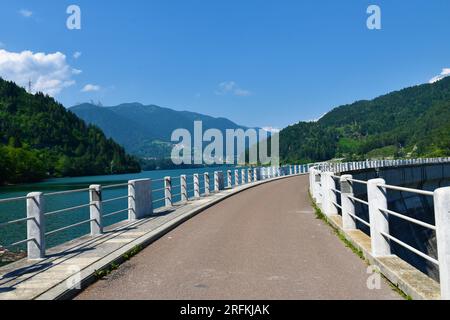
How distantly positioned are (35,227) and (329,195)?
8.51m

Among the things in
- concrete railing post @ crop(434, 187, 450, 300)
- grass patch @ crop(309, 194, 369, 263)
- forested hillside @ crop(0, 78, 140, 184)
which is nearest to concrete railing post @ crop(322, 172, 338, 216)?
grass patch @ crop(309, 194, 369, 263)

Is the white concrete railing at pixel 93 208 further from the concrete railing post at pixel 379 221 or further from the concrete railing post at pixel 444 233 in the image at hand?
the concrete railing post at pixel 444 233

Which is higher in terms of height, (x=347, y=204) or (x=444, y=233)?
(x=444, y=233)

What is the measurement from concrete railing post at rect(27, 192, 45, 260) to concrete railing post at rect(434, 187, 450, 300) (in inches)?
267

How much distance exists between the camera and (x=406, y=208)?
37156 mm

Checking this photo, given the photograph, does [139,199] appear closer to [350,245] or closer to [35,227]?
[35,227]

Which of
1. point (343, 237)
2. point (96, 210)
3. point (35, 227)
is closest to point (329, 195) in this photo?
point (343, 237)

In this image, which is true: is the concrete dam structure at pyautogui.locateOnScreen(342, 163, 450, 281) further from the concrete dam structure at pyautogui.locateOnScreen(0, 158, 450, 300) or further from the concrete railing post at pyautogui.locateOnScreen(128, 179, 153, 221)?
the concrete dam structure at pyautogui.locateOnScreen(0, 158, 450, 300)

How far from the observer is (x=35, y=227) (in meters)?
7.97

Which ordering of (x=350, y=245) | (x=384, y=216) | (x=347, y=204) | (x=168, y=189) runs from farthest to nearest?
(x=168, y=189) < (x=347, y=204) < (x=350, y=245) < (x=384, y=216)

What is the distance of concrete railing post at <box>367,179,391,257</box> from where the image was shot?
6.86 m

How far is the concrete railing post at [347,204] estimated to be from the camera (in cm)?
949
